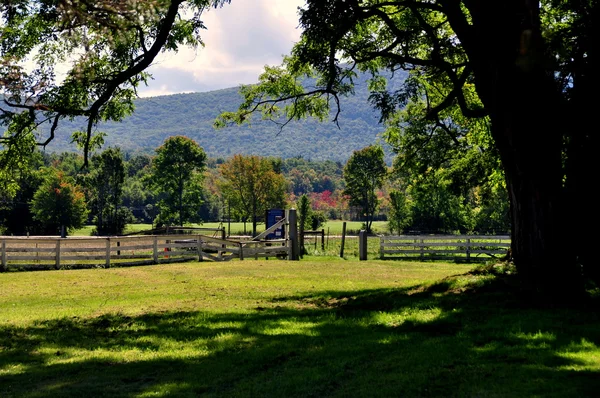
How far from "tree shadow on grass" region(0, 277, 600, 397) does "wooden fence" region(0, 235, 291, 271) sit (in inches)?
549

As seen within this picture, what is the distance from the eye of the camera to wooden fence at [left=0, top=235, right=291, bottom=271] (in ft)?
81.0

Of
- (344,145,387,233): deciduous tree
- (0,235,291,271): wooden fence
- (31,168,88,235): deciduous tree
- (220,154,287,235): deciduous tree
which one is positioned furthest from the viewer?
(220,154,287,235): deciduous tree

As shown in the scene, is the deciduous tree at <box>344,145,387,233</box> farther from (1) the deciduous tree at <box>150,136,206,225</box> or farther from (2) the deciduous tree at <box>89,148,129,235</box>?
(2) the deciduous tree at <box>89,148,129,235</box>

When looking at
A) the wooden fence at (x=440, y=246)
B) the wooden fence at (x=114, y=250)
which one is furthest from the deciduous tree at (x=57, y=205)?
the wooden fence at (x=440, y=246)

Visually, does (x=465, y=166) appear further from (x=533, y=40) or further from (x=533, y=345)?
(x=533, y=345)

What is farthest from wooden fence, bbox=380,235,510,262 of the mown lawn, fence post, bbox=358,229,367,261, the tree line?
the tree line

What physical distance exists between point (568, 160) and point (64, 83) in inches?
433

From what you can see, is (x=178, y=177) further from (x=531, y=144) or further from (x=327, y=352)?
(x=327, y=352)

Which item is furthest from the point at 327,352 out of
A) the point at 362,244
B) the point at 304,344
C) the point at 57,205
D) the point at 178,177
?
the point at 178,177

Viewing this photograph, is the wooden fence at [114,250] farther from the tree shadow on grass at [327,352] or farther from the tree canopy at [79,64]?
the tree shadow on grass at [327,352]

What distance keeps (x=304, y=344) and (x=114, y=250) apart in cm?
1852

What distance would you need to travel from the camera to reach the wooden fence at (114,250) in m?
24.7

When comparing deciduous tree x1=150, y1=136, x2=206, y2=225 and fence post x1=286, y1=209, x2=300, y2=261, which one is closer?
fence post x1=286, y1=209, x2=300, y2=261

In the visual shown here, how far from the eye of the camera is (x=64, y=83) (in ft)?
50.5
